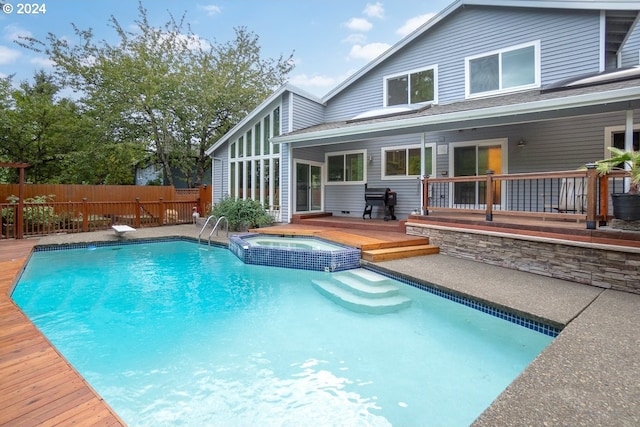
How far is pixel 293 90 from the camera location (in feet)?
35.8

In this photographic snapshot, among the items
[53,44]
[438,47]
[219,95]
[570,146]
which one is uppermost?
[53,44]

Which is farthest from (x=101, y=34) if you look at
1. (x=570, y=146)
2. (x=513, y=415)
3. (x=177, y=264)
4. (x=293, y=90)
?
(x=513, y=415)

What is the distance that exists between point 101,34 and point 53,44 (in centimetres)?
216

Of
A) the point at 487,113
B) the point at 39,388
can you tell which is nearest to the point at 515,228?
the point at 487,113

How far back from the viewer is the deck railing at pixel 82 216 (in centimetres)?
987

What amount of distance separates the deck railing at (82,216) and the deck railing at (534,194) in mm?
10193

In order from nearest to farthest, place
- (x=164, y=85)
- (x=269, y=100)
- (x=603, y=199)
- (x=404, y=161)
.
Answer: (x=603, y=199) < (x=404, y=161) < (x=269, y=100) < (x=164, y=85)

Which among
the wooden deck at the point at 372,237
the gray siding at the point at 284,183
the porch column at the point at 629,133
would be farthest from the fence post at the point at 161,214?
the porch column at the point at 629,133

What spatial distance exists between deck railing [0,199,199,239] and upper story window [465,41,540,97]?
37.9ft

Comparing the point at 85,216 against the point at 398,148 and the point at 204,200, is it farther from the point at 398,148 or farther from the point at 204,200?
the point at 398,148

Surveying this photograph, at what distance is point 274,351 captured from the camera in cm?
350

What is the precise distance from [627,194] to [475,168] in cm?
431

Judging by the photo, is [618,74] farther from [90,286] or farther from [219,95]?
[219,95]

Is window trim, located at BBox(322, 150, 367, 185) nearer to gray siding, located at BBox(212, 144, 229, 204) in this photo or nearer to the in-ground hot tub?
the in-ground hot tub
